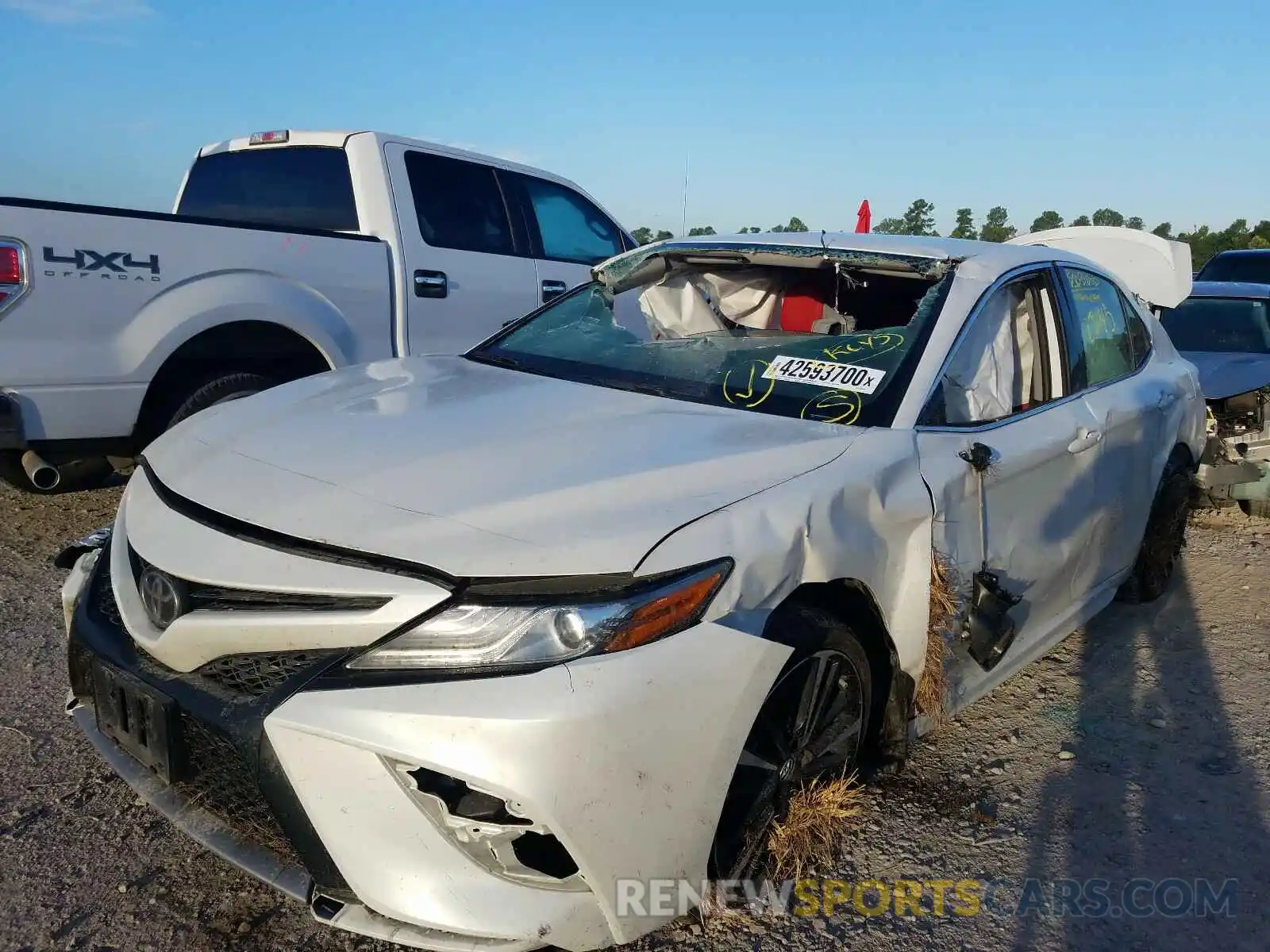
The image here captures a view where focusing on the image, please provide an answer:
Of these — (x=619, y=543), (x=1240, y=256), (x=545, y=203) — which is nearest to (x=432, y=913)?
(x=619, y=543)

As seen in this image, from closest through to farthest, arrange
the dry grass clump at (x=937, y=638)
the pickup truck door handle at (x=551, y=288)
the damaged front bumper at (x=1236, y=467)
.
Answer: the dry grass clump at (x=937, y=638) < the damaged front bumper at (x=1236, y=467) < the pickup truck door handle at (x=551, y=288)

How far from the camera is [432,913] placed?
1.81m

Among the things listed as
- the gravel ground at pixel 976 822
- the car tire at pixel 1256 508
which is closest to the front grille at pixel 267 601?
the gravel ground at pixel 976 822

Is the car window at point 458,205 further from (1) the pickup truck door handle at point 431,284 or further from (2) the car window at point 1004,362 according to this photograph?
(2) the car window at point 1004,362

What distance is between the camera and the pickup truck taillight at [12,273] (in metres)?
3.61

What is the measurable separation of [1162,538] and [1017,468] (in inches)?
75.9

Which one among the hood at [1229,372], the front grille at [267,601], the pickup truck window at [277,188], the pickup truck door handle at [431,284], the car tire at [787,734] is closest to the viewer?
the front grille at [267,601]

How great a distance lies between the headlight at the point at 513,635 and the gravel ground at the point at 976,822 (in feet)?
2.39

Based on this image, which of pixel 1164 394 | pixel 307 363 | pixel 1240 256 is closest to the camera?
pixel 1164 394

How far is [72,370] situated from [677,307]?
7.73 ft

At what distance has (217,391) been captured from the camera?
4.40 meters

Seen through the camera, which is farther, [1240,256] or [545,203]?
[1240,256]

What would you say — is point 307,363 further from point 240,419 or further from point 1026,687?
point 1026,687

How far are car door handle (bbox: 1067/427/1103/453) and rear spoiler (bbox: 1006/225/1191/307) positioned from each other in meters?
2.38
